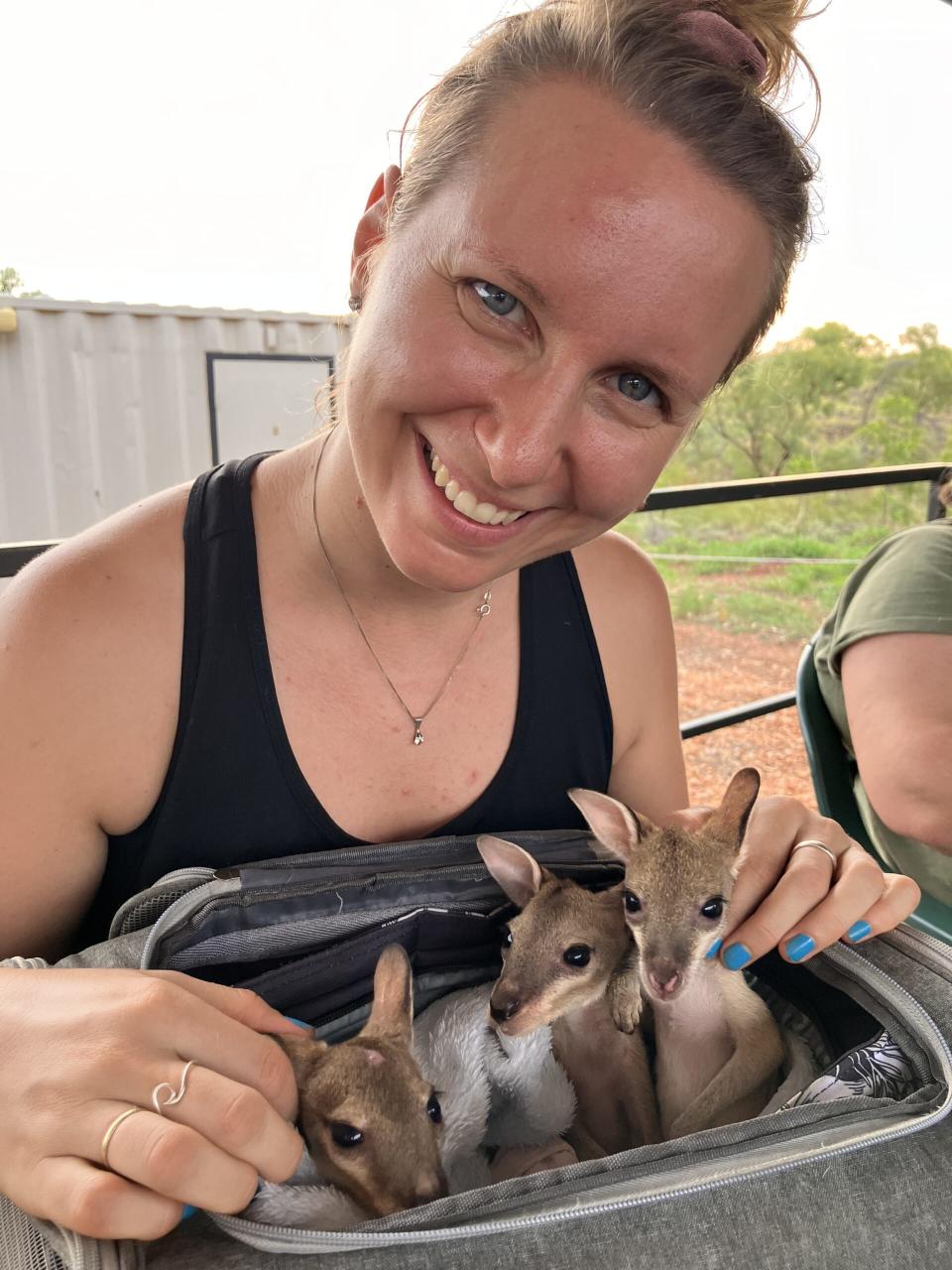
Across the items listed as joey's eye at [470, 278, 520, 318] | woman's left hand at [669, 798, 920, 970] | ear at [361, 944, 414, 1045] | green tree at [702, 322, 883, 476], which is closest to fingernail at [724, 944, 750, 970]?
woman's left hand at [669, 798, 920, 970]

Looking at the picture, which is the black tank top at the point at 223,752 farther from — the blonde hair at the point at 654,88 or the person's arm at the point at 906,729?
the person's arm at the point at 906,729

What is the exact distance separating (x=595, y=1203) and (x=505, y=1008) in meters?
0.30

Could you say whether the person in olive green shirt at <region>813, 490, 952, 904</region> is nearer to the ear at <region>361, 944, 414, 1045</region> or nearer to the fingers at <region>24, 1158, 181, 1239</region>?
the ear at <region>361, 944, 414, 1045</region>

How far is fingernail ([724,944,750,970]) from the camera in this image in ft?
3.13

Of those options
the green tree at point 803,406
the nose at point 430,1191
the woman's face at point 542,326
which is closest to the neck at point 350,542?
the woman's face at point 542,326

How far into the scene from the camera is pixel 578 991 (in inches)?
40.6

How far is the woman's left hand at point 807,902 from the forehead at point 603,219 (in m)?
0.52

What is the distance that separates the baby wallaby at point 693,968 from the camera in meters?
0.96

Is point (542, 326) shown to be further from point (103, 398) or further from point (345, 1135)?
point (103, 398)

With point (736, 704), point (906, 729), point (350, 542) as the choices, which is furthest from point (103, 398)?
point (736, 704)

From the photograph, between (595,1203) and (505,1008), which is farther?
(505,1008)

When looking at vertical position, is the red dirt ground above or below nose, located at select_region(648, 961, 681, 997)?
below

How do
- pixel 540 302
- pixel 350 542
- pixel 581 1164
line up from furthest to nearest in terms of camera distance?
1. pixel 350 542
2. pixel 540 302
3. pixel 581 1164

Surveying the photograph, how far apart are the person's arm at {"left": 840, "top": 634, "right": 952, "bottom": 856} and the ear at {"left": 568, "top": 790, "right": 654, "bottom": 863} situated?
579 mm
